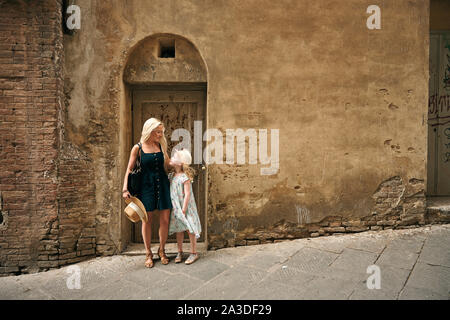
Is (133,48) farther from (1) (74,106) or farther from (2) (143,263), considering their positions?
(2) (143,263)

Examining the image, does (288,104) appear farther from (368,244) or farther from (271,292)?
(271,292)

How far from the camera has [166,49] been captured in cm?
405

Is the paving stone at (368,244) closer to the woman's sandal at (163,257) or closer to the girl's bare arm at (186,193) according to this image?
the girl's bare arm at (186,193)

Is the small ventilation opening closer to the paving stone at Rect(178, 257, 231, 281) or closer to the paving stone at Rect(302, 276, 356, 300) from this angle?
the paving stone at Rect(178, 257, 231, 281)

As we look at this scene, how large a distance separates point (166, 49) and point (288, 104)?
2.15 metres

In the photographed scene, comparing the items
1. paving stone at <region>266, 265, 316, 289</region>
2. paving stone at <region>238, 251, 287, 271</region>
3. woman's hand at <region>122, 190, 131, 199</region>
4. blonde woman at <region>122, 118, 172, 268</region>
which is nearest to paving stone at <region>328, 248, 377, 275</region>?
paving stone at <region>266, 265, 316, 289</region>

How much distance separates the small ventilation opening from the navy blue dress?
5.77 ft

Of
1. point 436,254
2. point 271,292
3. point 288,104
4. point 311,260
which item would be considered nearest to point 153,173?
point 271,292

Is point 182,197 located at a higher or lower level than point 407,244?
higher

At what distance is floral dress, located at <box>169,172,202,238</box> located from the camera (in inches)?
129

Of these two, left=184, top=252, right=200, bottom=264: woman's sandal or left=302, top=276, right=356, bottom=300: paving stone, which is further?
left=184, top=252, right=200, bottom=264: woman's sandal

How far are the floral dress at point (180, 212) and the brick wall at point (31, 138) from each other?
1.61 meters

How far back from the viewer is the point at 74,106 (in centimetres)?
365
